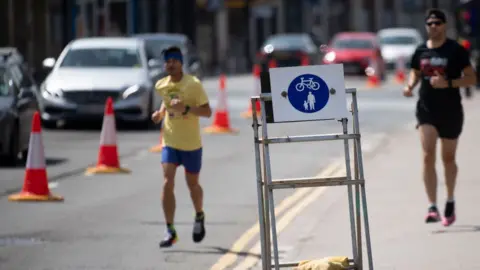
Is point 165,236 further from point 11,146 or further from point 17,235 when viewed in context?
point 11,146

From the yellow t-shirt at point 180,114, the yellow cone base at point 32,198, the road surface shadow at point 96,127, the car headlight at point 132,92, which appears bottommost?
the road surface shadow at point 96,127

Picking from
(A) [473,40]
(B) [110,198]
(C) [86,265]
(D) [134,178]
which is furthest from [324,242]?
(A) [473,40]

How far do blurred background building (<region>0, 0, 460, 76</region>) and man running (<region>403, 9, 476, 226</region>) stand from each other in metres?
31.4

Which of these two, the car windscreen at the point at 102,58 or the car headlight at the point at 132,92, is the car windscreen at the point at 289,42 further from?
the car headlight at the point at 132,92

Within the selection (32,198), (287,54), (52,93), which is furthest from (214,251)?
(287,54)

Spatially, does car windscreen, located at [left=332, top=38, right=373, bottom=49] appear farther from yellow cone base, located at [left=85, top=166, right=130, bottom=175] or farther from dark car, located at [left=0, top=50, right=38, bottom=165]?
yellow cone base, located at [left=85, top=166, right=130, bottom=175]

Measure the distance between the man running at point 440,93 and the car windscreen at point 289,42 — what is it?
38.8 metres

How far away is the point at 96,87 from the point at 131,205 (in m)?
10.5

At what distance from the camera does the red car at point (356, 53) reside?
48159mm

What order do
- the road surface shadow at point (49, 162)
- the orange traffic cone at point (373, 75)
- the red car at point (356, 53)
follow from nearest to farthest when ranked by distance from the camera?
the road surface shadow at point (49, 162) → the orange traffic cone at point (373, 75) → the red car at point (356, 53)

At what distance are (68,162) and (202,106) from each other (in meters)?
8.35

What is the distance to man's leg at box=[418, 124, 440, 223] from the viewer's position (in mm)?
12000

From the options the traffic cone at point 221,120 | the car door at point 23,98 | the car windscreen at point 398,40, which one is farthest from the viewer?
the car windscreen at point 398,40

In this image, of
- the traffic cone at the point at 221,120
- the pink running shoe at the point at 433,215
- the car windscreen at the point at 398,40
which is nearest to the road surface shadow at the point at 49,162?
the traffic cone at the point at 221,120
